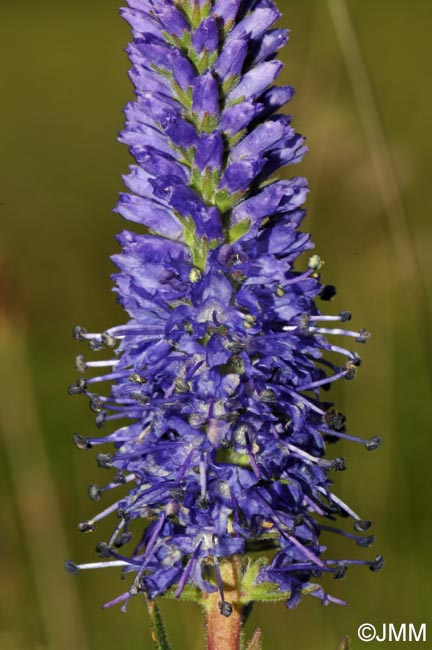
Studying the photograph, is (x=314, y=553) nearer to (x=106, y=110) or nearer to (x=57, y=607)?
(x=57, y=607)

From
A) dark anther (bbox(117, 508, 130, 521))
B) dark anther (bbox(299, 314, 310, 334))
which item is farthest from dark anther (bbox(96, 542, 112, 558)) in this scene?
dark anther (bbox(299, 314, 310, 334))

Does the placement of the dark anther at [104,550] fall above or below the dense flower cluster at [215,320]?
below

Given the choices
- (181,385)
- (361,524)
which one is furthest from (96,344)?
(361,524)

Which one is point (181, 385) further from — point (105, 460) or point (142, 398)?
point (105, 460)

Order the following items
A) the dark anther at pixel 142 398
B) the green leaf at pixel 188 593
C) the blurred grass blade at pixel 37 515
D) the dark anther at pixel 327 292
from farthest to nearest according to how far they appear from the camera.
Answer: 1. the blurred grass blade at pixel 37 515
2. the dark anther at pixel 327 292
3. the green leaf at pixel 188 593
4. the dark anther at pixel 142 398

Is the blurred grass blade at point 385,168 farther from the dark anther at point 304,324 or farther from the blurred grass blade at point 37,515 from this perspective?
the blurred grass blade at point 37,515

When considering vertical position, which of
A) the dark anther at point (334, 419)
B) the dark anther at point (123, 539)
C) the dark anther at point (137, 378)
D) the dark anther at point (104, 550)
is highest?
the dark anther at point (137, 378)

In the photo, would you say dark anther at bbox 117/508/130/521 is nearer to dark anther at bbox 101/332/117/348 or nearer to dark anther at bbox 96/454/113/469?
dark anther at bbox 96/454/113/469

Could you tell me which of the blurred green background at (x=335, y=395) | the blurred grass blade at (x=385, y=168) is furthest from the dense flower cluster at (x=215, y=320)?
the blurred green background at (x=335, y=395)

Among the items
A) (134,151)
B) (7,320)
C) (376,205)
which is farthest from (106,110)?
(134,151)
